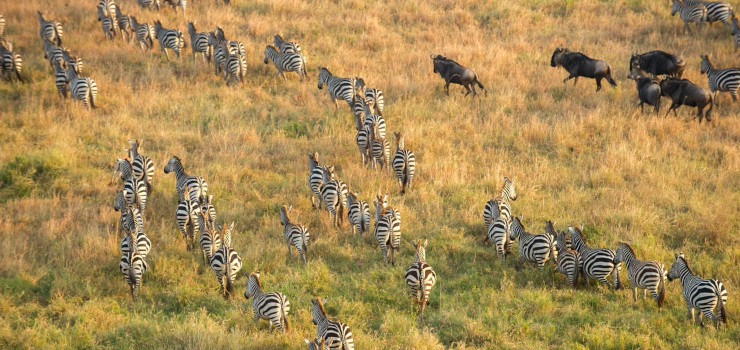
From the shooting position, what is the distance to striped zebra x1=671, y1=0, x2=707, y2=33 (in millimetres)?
22562

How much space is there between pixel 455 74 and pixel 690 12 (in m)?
10.2

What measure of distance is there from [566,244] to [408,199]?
144 inches

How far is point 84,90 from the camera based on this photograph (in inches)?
663

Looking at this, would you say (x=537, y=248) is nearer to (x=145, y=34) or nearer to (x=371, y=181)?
(x=371, y=181)

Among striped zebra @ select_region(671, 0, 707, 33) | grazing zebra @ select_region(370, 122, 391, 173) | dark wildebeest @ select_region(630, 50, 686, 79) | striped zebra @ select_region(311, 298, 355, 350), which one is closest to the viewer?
striped zebra @ select_region(311, 298, 355, 350)

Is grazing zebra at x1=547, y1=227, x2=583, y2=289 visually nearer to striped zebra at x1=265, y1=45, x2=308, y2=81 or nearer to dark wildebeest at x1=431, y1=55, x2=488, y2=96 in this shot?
dark wildebeest at x1=431, y1=55, x2=488, y2=96

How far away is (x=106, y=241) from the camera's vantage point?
11.0 meters

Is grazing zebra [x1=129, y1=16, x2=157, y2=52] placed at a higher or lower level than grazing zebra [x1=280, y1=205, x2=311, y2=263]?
higher

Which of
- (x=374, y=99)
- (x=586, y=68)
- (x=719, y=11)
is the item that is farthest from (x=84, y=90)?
(x=719, y=11)

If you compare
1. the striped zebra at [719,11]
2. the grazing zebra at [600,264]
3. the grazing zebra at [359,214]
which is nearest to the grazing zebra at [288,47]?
the grazing zebra at [359,214]

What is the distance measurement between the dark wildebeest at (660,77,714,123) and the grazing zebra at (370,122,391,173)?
7984 millimetres

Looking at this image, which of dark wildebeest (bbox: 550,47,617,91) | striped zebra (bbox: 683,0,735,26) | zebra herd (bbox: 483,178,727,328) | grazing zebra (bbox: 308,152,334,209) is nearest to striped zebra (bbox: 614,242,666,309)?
zebra herd (bbox: 483,178,727,328)

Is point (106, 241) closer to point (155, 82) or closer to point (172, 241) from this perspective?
point (172, 241)

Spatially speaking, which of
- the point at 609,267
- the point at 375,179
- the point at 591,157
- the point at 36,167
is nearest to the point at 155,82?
the point at 36,167
